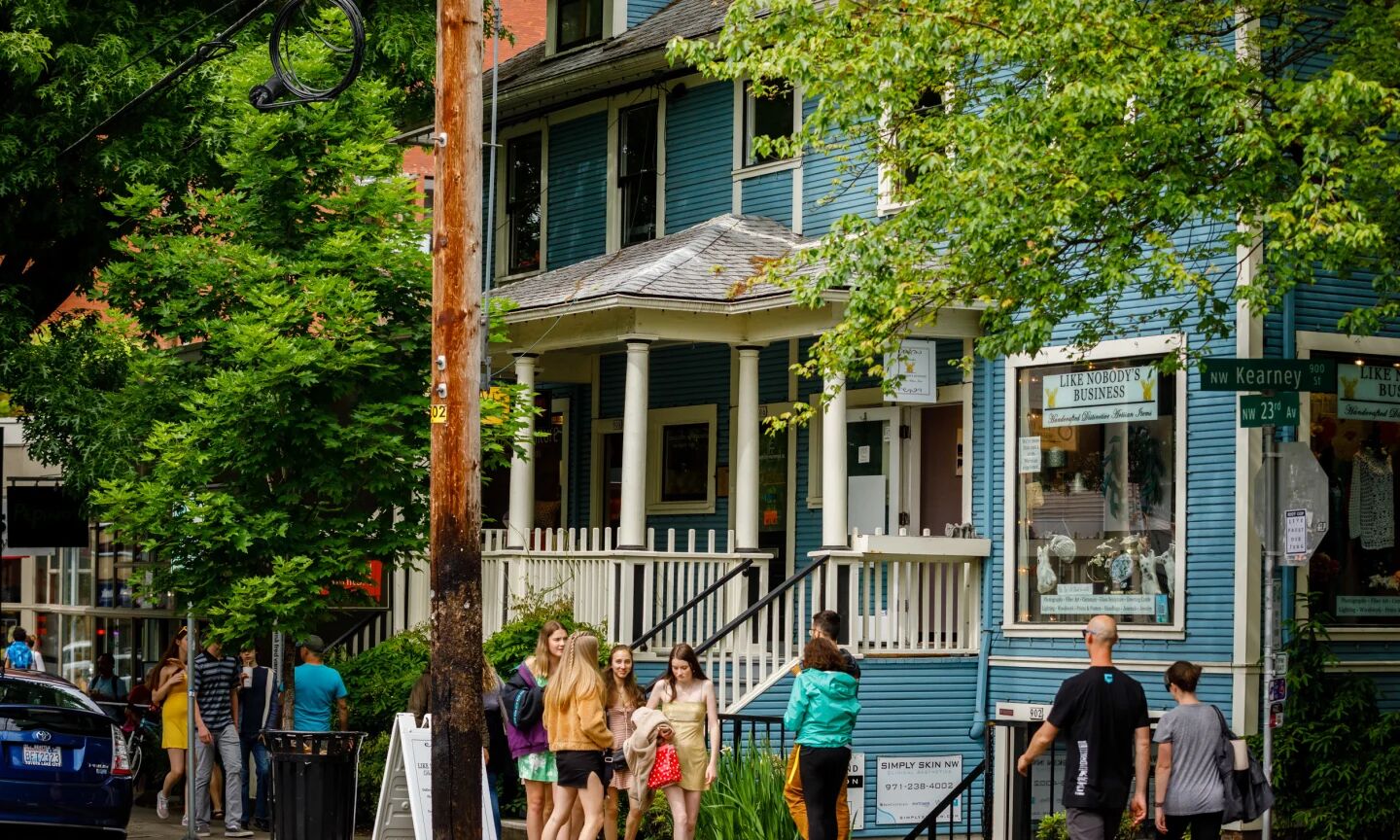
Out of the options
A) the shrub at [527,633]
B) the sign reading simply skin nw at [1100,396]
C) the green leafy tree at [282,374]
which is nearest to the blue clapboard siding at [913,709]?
the shrub at [527,633]

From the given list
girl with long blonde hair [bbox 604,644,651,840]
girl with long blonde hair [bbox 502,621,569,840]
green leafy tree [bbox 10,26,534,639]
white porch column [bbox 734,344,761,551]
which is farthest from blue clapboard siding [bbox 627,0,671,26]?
girl with long blonde hair [bbox 502,621,569,840]

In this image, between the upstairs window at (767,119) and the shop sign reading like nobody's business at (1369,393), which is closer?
the shop sign reading like nobody's business at (1369,393)

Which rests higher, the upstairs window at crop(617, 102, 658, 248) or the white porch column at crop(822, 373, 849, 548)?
the upstairs window at crop(617, 102, 658, 248)

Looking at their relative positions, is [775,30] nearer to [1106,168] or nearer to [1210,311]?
[1106,168]

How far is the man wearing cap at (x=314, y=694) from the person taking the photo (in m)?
17.8

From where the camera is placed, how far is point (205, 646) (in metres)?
19.8

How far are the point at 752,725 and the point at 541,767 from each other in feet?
8.04

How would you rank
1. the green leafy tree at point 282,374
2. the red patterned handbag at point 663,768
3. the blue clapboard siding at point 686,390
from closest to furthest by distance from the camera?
the red patterned handbag at point 663,768, the green leafy tree at point 282,374, the blue clapboard siding at point 686,390

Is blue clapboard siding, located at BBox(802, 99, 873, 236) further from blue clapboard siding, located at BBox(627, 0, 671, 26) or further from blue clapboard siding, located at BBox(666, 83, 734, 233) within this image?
blue clapboard siding, located at BBox(627, 0, 671, 26)

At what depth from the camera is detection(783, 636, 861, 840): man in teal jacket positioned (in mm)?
14234

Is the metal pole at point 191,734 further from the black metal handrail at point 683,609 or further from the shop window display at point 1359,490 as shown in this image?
the shop window display at point 1359,490

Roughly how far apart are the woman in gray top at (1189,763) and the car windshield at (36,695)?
29.0ft

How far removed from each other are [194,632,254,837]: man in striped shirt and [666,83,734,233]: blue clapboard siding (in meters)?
7.58

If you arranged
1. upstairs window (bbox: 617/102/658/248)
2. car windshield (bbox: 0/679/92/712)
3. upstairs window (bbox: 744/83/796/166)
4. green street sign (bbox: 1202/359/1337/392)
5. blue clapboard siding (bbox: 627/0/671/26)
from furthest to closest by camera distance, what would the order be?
blue clapboard siding (bbox: 627/0/671/26) → upstairs window (bbox: 617/102/658/248) → upstairs window (bbox: 744/83/796/166) → car windshield (bbox: 0/679/92/712) → green street sign (bbox: 1202/359/1337/392)
